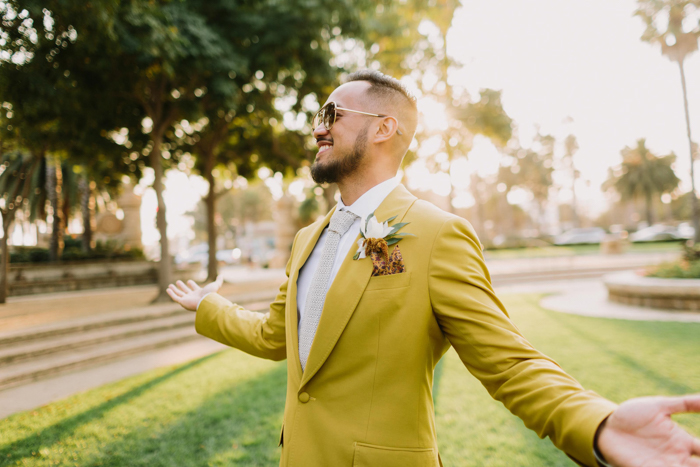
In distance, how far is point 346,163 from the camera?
1815 millimetres

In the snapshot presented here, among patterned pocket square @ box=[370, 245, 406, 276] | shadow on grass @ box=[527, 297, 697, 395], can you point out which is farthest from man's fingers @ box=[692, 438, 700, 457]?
shadow on grass @ box=[527, 297, 697, 395]

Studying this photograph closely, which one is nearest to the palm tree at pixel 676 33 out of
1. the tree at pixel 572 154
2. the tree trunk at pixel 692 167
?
the tree trunk at pixel 692 167

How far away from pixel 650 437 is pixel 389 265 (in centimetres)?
87

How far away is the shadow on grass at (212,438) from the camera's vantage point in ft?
11.9

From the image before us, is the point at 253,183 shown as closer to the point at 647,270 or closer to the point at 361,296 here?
the point at 647,270

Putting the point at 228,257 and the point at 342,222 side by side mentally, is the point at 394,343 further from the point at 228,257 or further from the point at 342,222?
the point at 228,257

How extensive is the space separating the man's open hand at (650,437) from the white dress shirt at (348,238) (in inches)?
41.4

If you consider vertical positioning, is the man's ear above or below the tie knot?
above

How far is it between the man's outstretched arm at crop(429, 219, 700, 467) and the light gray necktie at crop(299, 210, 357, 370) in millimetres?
452

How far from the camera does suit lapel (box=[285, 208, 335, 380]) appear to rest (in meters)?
1.63

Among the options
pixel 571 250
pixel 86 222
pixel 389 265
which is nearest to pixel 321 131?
pixel 389 265

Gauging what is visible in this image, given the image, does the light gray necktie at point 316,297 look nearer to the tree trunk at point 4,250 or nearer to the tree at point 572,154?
the tree trunk at point 4,250

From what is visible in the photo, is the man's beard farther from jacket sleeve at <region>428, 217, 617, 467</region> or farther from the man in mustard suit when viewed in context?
jacket sleeve at <region>428, 217, 617, 467</region>

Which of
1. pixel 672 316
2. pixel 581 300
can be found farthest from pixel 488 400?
pixel 581 300
